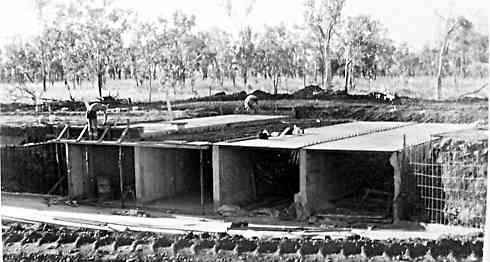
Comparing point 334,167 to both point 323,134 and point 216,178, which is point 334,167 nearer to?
point 323,134

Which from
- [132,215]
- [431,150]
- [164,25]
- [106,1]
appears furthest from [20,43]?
[431,150]

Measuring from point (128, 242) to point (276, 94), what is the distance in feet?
4.82

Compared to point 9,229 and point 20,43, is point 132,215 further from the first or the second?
point 20,43

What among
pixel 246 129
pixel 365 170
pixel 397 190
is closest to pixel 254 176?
pixel 246 129

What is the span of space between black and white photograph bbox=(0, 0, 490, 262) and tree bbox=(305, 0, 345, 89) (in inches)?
0.4

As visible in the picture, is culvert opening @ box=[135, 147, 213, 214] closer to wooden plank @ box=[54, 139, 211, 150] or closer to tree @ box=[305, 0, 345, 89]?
wooden plank @ box=[54, 139, 211, 150]

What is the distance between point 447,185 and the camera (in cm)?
538

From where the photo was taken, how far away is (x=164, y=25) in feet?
18.8

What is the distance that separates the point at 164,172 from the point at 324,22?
72.3 inches

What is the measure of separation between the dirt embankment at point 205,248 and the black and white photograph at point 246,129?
1 centimetres

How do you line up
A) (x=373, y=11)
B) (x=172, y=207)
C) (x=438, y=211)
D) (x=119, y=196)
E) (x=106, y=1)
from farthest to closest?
(x=119, y=196) → (x=172, y=207) → (x=106, y=1) → (x=438, y=211) → (x=373, y=11)

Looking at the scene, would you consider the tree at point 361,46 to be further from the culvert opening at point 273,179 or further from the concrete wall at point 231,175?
the concrete wall at point 231,175

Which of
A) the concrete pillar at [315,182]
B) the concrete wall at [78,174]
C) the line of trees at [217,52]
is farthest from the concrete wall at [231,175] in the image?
the concrete wall at [78,174]

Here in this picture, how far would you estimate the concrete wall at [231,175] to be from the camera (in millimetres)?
6117
